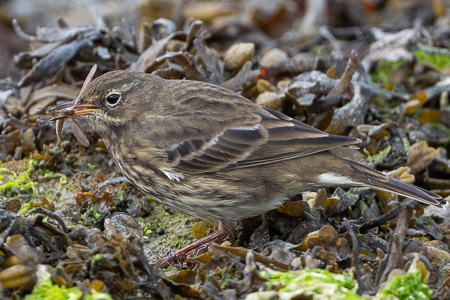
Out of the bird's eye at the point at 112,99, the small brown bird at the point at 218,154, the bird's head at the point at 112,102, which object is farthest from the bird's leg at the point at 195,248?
the bird's eye at the point at 112,99

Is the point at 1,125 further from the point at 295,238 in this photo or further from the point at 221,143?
the point at 295,238

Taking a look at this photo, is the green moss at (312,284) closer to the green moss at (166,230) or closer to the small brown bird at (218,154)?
the small brown bird at (218,154)

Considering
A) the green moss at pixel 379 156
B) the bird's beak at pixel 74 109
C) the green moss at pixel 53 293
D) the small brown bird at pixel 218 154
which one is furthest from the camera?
the green moss at pixel 379 156

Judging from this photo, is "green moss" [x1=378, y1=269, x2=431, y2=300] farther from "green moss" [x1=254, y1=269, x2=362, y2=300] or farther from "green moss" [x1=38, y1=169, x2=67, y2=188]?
"green moss" [x1=38, y1=169, x2=67, y2=188]

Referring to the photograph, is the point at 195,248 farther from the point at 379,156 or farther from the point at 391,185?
the point at 379,156

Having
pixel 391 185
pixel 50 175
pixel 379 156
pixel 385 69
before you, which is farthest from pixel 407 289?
pixel 385 69

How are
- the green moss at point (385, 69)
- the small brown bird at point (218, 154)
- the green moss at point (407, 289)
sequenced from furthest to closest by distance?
the green moss at point (385, 69), the small brown bird at point (218, 154), the green moss at point (407, 289)

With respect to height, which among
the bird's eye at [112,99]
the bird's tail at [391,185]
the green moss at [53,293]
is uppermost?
the bird's eye at [112,99]
